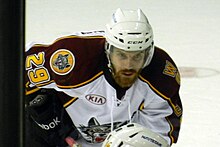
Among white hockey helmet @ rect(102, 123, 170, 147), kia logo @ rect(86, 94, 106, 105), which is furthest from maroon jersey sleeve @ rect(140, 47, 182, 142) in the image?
white hockey helmet @ rect(102, 123, 170, 147)

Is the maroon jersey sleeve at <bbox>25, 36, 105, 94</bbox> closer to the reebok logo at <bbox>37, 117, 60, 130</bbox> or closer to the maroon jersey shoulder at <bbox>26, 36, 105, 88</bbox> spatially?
the maroon jersey shoulder at <bbox>26, 36, 105, 88</bbox>

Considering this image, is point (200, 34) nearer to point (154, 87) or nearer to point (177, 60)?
point (177, 60)

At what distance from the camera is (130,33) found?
5.79ft

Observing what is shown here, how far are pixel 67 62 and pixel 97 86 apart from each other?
0.12m

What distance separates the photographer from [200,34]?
13.1ft

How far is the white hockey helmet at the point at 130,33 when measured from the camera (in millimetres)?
1739

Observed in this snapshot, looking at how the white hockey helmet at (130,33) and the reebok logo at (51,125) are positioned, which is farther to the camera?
the reebok logo at (51,125)

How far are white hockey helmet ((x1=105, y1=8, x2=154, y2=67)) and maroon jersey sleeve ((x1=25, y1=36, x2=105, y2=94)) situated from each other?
0.07m

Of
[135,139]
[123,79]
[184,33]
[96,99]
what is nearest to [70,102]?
[96,99]

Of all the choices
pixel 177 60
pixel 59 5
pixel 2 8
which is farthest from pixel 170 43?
pixel 2 8

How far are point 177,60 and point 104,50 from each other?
69.3 inches

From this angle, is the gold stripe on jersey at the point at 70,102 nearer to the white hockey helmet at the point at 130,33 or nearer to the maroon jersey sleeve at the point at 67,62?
the maroon jersey sleeve at the point at 67,62

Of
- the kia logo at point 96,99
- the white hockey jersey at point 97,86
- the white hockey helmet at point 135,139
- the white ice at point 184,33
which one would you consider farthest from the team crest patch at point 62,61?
the white ice at point 184,33

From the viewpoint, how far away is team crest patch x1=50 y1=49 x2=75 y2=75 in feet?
5.89
